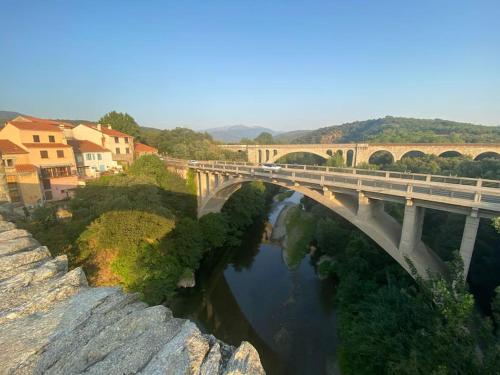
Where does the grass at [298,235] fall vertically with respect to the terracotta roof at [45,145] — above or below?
below

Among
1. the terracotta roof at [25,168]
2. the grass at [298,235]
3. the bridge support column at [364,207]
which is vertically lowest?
the grass at [298,235]

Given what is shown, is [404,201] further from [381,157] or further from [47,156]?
[381,157]

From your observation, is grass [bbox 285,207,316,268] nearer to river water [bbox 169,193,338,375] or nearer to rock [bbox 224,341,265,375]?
river water [bbox 169,193,338,375]

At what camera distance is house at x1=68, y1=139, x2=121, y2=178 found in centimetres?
3074

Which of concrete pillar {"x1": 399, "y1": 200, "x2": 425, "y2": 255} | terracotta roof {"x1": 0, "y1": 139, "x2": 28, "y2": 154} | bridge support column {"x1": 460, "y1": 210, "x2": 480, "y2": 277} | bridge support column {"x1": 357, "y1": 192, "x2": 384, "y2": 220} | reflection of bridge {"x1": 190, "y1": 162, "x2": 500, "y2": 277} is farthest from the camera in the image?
terracotta roof {"x1": 0, "y1": 139, "x2": 28, "y2": 154}

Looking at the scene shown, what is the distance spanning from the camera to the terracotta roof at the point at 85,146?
31189 mm

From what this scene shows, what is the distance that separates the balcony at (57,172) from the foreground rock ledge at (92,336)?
26.7m

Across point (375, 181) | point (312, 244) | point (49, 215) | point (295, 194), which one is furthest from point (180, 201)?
point (295, 194)

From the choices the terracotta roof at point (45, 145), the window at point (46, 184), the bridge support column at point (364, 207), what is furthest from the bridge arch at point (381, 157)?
the window at point (46, 184)

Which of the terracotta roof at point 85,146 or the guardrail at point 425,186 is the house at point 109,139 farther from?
the guardrail at point 425,186

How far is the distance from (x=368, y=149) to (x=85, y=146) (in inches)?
1934

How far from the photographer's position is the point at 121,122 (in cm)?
5272

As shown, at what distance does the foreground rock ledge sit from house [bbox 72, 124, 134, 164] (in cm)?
3443

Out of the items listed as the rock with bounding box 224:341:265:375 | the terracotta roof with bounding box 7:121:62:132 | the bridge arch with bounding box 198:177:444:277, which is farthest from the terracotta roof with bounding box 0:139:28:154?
the rock with bounding box 224:341:265:375
